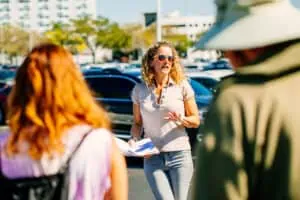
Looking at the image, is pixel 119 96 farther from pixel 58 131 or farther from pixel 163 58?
pixel 58 131

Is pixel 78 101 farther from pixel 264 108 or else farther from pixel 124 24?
pixel 124 24

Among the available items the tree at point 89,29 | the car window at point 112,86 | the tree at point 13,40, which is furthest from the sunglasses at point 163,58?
the tree at point 13,40

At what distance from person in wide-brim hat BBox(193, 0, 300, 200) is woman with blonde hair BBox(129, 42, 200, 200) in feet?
11.3

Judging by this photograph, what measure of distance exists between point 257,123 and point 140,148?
304 cm

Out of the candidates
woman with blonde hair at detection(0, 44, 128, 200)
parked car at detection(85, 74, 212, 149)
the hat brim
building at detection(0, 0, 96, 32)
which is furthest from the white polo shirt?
building at detection(0, 0, 96, 32)

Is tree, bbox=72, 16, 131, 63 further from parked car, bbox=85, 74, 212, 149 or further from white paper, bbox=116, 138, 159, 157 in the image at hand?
white paper, bbox=116, 138, 159, 157

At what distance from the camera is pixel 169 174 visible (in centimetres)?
522

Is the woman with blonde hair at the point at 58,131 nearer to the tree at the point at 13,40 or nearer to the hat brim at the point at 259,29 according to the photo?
the hat brim at the point at 259,29

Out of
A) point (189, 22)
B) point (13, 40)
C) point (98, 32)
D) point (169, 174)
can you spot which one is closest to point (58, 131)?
point (169, 174)

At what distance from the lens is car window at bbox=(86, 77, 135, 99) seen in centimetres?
1270

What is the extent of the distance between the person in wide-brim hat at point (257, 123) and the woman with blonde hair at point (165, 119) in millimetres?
3433

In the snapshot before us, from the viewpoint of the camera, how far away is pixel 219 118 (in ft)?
5.49

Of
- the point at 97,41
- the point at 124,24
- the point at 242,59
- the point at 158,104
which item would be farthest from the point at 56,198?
the point at 124,24

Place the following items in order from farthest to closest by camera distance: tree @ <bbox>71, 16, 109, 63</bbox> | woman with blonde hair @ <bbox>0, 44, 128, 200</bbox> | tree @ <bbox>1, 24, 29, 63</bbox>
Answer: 1. tree @ <bbox>1, 24, 29, 63</bbox>
2. tree @ <bbox>71, 16, 109, 63</bbox>
3. woman with blonde hair @ <bbox>0, 44, 128, 200</bbox>
